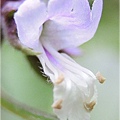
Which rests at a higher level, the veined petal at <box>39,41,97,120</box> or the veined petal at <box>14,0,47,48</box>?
the veined petal at <box>14,0,47,48</box>

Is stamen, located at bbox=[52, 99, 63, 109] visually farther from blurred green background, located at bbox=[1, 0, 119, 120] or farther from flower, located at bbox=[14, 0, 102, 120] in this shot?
blurred green background, located at bbox=[1, 0, 119, 120]

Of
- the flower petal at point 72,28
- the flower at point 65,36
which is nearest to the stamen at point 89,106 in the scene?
the flower at point 65,36

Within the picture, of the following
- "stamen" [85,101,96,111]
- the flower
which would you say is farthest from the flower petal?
"stamen" [85,101,96,111]

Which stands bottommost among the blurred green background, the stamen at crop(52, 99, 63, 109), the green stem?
the blurred green background

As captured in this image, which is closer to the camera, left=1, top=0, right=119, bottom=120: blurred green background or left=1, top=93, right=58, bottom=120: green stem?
left=1, top=93, right=58, bottom=120: green stem

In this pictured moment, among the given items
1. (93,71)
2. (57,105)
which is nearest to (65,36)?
(57,105)

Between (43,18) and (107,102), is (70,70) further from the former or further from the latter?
(107,102)

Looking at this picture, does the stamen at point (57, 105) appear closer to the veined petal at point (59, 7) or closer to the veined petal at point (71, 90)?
the veined petal at point (71, 90)

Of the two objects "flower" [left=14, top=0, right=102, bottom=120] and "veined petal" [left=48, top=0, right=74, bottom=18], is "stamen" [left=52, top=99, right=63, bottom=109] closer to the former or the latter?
"flower" [left=14, top=0, right=102, bottom=120]
